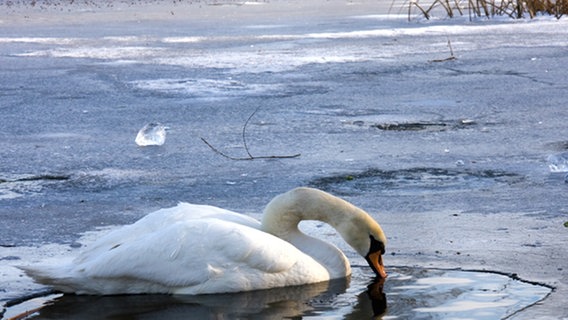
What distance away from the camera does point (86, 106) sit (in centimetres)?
1012

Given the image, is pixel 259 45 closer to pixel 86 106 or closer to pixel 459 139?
pixel 86 106

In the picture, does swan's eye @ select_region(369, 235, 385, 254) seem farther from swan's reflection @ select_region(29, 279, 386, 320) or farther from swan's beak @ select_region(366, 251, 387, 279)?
swan's reflection @ select_region(29, 279, 386, 320)

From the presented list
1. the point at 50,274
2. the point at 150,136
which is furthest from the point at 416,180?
the point at 50,274

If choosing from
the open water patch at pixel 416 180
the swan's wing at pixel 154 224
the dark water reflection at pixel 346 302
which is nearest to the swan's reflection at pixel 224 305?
the dark water reflection at pixel 346 302

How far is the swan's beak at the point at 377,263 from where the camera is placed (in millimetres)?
4816

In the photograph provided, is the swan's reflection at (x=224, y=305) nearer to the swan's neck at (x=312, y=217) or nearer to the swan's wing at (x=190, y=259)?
the swan's wing at (x=190, y=259)

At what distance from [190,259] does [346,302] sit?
655 mm

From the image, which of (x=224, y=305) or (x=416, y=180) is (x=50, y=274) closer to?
(x=224, y=305)

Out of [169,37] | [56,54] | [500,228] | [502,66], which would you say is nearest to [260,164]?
[500,228]

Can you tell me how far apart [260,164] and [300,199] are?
241 centimetres

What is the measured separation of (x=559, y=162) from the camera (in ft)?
22.6

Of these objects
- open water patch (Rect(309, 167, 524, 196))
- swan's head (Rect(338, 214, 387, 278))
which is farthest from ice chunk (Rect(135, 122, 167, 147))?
swan's head (Rect(338, 214, 387, 278))

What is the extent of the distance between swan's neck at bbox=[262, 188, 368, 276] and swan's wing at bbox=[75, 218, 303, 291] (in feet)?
0.89

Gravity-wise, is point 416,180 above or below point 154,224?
below
